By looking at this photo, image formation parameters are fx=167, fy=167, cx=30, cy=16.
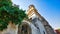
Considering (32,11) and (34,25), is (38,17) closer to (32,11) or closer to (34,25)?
(32,11)

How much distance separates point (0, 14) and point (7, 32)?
2.38 m

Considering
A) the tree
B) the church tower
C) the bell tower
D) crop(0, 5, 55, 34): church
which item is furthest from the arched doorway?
the tree

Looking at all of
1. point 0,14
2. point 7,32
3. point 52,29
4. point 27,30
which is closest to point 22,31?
point 27,30

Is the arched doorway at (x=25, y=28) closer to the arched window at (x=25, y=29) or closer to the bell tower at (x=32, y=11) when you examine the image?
the arched window at (x=25, y=29)

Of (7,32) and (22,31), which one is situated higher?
(22,31)

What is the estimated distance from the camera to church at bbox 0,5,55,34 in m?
13.8

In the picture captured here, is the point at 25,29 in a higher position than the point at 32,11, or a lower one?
lower

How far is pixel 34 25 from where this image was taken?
1516cm

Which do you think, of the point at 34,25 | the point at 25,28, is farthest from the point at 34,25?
the point at 25,28

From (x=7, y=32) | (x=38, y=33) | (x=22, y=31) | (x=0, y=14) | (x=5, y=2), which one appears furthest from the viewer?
(x=38, y=33)

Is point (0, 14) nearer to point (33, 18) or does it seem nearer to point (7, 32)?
point (7, 32)

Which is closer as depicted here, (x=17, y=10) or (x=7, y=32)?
(x=17, y=10)

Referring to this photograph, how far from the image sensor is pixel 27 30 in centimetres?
1405

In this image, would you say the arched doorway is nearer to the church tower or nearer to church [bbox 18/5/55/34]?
church [bbox 18/5/55/34]
